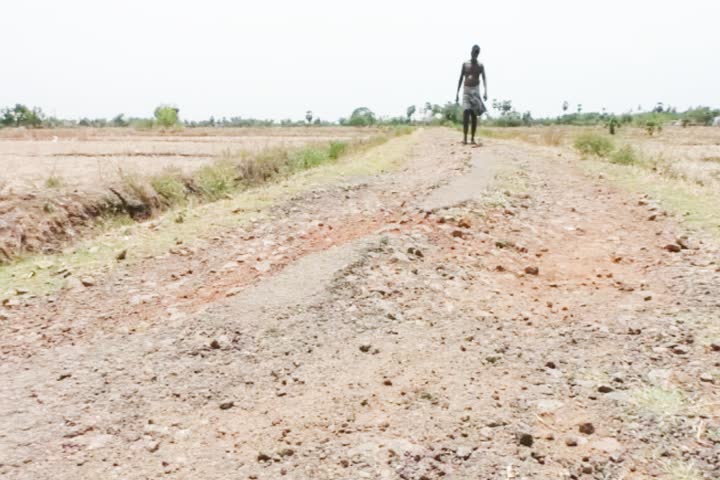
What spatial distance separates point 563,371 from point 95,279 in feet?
12.3

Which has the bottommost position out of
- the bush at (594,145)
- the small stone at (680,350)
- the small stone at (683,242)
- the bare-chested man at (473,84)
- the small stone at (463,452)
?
the small stone at (463,452)

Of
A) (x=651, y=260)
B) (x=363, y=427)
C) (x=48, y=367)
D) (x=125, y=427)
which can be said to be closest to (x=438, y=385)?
(x=363, y=427)

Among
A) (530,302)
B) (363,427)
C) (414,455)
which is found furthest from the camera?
(530,302)

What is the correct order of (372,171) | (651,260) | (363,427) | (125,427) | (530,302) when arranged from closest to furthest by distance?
(363,427)
(125,427)
(530,302)
(651,260)
(372,171)

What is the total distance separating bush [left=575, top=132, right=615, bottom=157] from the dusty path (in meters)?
6.97

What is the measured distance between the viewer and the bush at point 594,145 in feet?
39.4

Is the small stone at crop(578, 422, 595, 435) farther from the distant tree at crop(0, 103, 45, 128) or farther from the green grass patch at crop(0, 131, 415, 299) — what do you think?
the distant tree at crop(0, 103, 45, 128)

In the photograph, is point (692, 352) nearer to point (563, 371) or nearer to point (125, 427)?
point (563, 371)

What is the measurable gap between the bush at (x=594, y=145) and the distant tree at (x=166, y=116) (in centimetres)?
6315

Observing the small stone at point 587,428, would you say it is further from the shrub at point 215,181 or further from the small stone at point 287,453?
the shrub at point 215,181

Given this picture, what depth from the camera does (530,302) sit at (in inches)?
153

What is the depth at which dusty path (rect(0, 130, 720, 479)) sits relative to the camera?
2.40 metres

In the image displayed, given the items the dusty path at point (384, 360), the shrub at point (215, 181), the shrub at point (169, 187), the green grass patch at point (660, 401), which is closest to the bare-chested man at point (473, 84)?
the shrub at point (215, 181)

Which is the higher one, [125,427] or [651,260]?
[651,260]
